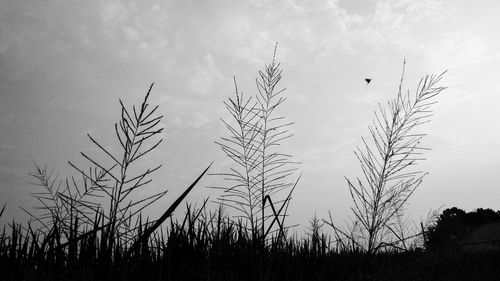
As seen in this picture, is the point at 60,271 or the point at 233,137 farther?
the point at 233,137

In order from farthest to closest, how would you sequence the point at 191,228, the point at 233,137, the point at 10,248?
the point at 233,137
the point at 191,228
the point at 10,248

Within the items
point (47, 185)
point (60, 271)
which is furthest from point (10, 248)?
point (47, 185)

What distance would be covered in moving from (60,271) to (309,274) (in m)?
2.09

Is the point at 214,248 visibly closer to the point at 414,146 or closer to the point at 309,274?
the point at 309,274

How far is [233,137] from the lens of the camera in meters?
3.06

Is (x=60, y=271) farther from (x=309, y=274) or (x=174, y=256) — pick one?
(x=309, y=274)

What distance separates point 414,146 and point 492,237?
4484 centimetres

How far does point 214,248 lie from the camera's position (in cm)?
250

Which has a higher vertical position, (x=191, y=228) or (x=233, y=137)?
(x=233, y=137)

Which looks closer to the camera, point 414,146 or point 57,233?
point 57,233

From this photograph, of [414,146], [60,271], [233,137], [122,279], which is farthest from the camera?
[233,137]

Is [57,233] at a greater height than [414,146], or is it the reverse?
[414,146]

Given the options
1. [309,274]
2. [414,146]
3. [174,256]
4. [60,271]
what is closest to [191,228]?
[174,256]

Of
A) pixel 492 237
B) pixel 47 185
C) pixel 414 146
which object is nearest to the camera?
pixel 414 146
